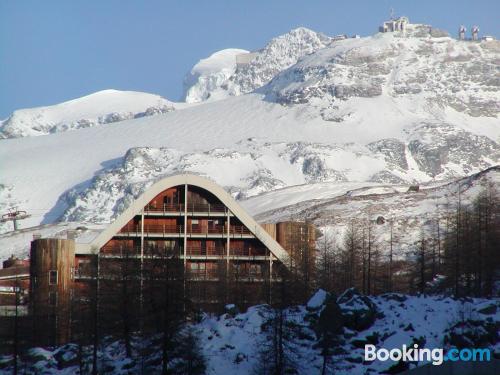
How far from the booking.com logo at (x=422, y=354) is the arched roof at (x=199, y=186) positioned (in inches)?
1853

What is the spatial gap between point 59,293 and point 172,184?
62.4 feet

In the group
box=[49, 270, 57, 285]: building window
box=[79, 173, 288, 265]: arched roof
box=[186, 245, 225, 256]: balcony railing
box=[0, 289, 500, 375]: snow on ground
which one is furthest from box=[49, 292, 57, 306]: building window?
box=[0, 289, 500, 375]: snow on ground

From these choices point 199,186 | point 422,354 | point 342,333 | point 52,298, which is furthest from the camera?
point 199,186

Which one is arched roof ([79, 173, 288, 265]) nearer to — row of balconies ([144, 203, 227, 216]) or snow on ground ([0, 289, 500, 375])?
row of balconies ([144, 203, 227, 216])

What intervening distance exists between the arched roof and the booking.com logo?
47.1 metres

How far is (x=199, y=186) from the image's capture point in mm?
111625

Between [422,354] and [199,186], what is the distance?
5380 centimetres

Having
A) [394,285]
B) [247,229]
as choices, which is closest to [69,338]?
[247,229]

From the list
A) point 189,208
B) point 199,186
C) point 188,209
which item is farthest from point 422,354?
point 199,186

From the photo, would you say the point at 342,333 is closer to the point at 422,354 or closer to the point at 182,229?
the point at 422,354

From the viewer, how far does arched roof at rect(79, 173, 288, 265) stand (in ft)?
358

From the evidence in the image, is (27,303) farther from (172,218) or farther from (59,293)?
(172,218)

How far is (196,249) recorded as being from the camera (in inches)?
4387

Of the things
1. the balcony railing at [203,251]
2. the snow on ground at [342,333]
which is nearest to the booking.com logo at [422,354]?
the snow on ground at [342,333]
